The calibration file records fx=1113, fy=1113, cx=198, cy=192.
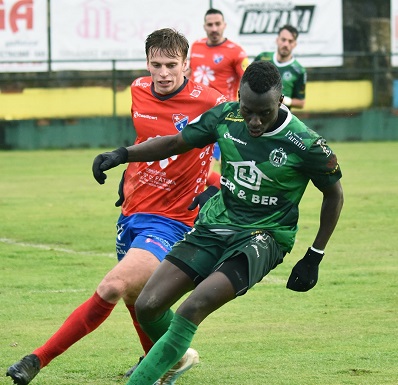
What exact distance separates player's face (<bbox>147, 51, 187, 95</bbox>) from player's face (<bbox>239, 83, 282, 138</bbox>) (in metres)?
1.11

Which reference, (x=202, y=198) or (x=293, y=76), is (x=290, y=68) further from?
(x=202, y=198)

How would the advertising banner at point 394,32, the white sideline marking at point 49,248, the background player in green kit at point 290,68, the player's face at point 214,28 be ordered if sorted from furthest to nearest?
the advertising banner at point 394,32
the background player in green kit at point 290,68
the player's face at point 214,28
the white sideline marking at point 49,248

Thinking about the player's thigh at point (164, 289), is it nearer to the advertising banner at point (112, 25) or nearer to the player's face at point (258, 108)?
the player's face at point (258, 108)

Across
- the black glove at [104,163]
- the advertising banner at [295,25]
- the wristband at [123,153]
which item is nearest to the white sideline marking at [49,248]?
the wristband at [123,153]

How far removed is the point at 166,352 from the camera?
214 inches

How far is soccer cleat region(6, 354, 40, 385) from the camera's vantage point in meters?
5.99

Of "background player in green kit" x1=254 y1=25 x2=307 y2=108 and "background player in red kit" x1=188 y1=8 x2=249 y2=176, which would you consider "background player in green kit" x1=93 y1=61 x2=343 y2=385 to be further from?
"background player in green kit" x1=254 y1=25 x2=307 y2=108

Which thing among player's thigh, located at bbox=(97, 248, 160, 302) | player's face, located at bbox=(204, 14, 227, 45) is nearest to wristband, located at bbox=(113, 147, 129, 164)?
player's thigh, located at bbox=(97, 248, 160, 302)

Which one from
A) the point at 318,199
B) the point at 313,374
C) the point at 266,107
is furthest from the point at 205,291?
the point at 318,199

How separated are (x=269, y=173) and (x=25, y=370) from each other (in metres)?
1.70

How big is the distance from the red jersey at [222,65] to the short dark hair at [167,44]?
9221 mm

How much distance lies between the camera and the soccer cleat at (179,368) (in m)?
6.27

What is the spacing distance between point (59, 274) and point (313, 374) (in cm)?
396

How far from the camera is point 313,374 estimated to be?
652 centimetres
